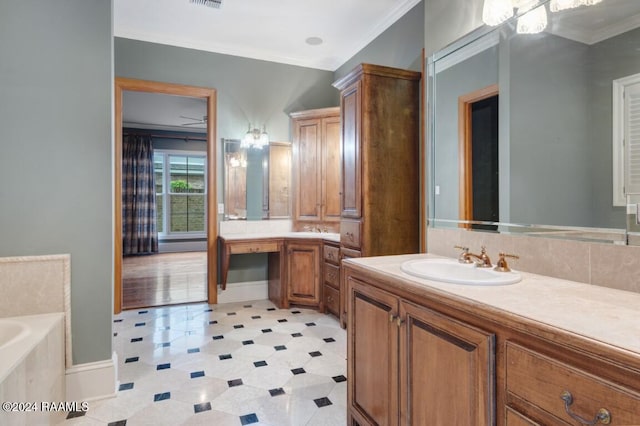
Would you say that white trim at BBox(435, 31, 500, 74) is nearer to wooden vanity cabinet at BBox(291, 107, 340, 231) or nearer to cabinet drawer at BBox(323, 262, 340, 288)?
wooden vanity cabinet at BBox(291, 107, 340, 231)

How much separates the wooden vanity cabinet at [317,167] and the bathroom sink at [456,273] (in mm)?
2359

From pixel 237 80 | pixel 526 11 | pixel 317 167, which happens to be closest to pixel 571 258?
pixel 526 11

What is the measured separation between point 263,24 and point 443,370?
3.60 meters

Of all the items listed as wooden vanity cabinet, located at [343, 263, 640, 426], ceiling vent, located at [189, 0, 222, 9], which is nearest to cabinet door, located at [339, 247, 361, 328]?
wooden vanity cabinet, located at [343, 263, 640, 426]

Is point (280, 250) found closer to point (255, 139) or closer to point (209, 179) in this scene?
point (209, 179)

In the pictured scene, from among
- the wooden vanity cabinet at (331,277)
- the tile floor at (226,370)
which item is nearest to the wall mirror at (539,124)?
the tile floor at (226,370)

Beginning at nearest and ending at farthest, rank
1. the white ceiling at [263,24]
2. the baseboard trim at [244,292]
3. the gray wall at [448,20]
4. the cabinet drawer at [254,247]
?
1. the gray wall at [448,20]
2. the white ceiling at [263,24]
3. the cabinet drawer at [254,247]
4. the baseboard trim at [244,292]

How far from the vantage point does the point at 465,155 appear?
2.05 metres

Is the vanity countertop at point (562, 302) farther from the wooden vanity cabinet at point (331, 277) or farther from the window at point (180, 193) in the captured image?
the window at point (180, 193)

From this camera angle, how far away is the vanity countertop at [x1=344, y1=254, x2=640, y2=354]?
2.74ft

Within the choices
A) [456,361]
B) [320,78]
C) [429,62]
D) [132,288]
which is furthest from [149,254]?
[456,361]

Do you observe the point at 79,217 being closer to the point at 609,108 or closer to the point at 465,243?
the point at 465,243

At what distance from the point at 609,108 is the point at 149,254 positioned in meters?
8.57

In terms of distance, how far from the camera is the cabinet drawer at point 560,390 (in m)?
0.74
